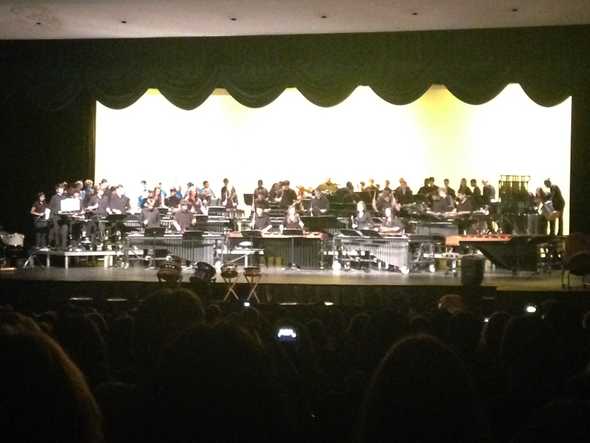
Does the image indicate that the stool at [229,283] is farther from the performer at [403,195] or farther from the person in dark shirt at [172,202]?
the performer at [403,195]

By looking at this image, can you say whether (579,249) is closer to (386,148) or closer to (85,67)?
(386,148)

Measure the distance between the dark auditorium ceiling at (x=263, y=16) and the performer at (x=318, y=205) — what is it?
11.4 ft

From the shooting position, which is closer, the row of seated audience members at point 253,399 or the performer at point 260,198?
the row of seated audience members at point 253,399

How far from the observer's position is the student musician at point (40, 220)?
17.3 m

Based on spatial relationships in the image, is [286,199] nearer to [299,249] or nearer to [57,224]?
[299,249]

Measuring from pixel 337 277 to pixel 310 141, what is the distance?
357 inches

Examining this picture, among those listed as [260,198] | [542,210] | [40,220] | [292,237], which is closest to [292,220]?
[292,237]

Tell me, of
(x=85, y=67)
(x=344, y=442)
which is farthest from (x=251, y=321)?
(x=85, y=67)

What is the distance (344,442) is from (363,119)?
19.8 metres

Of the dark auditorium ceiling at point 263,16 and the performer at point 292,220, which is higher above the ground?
the dark auditorium ceiling at point 263,16

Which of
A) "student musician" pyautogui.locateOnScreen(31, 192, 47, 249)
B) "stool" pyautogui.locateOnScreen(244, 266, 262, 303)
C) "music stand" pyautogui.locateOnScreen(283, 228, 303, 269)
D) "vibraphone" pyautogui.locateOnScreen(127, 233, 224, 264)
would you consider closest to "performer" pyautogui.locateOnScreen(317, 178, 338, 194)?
"music stand" pyautogui.locateOnScreen(283, 228, 303, 269)

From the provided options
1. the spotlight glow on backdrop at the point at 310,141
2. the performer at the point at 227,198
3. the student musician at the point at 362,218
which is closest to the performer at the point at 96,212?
the performer at the point at 227,198

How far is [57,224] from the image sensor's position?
17250 millimetres

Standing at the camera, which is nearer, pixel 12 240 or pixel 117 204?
pixel 12 240
